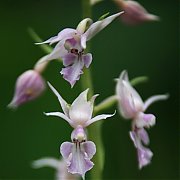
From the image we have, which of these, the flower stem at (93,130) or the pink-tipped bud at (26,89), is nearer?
the flower stem at (93,130)

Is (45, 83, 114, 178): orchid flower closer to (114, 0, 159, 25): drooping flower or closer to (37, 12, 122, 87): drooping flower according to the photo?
(37, 12, 122, 87): drooping flower

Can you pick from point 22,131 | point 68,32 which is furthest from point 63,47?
point 22,131

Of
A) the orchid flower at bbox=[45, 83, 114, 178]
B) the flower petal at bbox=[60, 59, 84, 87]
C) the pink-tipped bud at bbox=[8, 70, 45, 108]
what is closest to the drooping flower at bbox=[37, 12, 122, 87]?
the flower petal at bbox=[60, 59, 84, 87]

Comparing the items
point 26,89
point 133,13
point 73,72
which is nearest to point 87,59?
point 73,72

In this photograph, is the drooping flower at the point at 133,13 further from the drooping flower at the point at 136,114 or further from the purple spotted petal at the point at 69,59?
the purple spotted petal at the point at 69,59

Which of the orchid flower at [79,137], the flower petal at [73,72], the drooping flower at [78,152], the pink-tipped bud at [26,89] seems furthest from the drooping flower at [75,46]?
the pink-tipped bud at [26,89]

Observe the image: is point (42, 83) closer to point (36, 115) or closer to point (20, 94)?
point (20, 94)

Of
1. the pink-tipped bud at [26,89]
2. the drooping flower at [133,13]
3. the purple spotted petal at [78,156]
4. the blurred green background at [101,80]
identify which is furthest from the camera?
the blurred green background at [101,80]

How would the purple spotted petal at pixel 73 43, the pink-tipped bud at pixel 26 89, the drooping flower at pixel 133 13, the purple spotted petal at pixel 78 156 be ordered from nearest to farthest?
the purple spotted petal at pixel 78 156
the purple spotted petal at pixel 73 43
the pink-tipped bud at pixel 26 89
the drooping flower at pixel 133 13
